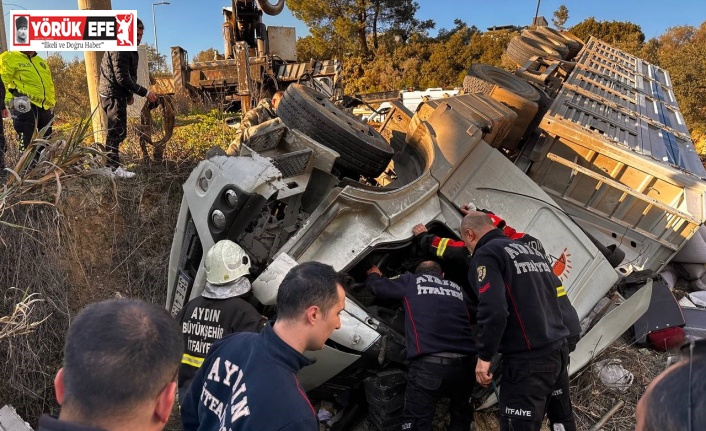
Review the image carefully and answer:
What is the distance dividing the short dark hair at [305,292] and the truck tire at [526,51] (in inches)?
318

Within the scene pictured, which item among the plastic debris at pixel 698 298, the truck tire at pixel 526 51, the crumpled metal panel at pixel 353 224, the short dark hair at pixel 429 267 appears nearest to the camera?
the crumpled metal panel at pixel 353 224

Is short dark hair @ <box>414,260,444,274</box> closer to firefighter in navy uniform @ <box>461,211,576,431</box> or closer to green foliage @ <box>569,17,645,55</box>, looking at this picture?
firefighter in navy uniform @ <box>461,211,576,431</box>

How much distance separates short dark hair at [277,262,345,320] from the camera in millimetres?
1667

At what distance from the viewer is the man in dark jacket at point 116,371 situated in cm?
102

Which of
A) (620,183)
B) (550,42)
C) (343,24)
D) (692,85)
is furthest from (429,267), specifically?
(343,24)

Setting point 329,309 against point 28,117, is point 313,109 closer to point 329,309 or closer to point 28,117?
point 329,309

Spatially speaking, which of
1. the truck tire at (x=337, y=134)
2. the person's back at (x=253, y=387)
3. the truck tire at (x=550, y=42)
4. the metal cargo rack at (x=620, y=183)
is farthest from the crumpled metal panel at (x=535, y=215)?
the truck tire at (x=550, y=42)

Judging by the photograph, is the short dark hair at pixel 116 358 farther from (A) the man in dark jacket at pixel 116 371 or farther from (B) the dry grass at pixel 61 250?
(B) the dry grass at pixel 61 250

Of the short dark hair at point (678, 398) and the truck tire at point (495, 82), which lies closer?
the short dark hair at point (678, 398)

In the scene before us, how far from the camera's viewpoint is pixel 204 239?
2.96 metres

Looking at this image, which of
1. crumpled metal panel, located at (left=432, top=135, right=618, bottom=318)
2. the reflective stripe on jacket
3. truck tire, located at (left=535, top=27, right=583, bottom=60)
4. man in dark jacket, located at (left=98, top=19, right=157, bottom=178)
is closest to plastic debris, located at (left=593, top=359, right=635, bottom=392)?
crumpled metal panel, located at (left=432, top=135, right=618, bottom=318)

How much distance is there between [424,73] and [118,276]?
1962 centimetres

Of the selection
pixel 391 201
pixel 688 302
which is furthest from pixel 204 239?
pixel 688 302

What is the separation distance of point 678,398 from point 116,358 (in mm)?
1011
